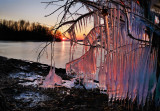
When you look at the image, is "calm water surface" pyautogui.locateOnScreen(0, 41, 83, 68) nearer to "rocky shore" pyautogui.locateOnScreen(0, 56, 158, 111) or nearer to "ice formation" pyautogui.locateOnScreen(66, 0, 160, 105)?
"rocky shore" pyautogui.locateOnScreen(0, 56, 158, 111)

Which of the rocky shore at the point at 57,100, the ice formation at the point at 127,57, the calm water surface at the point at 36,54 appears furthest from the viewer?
the calm water surface at the point at 36,54

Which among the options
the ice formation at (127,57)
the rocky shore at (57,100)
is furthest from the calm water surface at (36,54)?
the ice formation at (127,57)

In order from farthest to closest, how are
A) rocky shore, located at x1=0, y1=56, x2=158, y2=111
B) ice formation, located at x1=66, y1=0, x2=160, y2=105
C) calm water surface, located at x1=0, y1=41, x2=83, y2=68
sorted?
calm water surface, located at x1=0, y1=41, x2=83, y2=68 < rocky shore, located at x1=0, y1=56, x2=158, y2=111 < ice formation, located at x1=66, y1=0, x2=160, y2=105

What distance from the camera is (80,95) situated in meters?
5.97

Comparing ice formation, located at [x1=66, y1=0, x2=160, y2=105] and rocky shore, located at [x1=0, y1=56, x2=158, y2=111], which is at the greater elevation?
ice formation, located at [x1=66, y1=0, x2=160, y2=105]

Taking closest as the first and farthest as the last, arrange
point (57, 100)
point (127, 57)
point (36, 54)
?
point (127, 57), point (57, 100), point (36, 54)

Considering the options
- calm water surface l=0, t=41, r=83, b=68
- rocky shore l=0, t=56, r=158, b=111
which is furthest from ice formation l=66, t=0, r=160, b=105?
calm water surface l=0, t=41, r=83, b=68

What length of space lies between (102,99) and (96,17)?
2928 mm

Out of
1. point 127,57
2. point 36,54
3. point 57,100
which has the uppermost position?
point 127,57

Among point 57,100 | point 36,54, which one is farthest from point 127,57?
point 36,54

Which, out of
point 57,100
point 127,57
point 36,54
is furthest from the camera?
point 36,54

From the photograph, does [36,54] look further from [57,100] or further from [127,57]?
[127,57]

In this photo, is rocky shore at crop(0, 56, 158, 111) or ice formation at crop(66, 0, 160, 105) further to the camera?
rocky shore at crop(0, 56, 158, 111)

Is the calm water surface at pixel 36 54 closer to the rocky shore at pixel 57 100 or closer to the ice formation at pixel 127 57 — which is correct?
the rocky shore at pixel 57 100
